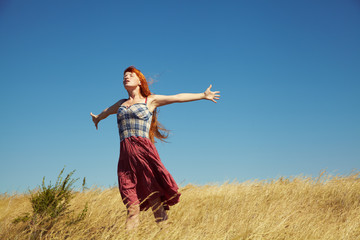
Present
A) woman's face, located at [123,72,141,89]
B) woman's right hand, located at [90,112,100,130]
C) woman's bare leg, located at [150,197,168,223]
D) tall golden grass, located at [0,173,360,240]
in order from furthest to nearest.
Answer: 1. woman's right hand, located at [90,112,100,130]
2. woman's face, located at [123,72,141,89]
3. woman's bare leg, located at [150,197,168,223]
4. tall golden grass, located at [0,173,360,240]

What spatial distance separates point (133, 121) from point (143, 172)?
701 millimetres

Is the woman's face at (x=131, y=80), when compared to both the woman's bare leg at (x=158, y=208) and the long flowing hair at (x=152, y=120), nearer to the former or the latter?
the long flowing hair at (x=152, y=120)

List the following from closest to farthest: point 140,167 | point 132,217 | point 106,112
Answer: point 132,217 → point 140,167 → point 106,112

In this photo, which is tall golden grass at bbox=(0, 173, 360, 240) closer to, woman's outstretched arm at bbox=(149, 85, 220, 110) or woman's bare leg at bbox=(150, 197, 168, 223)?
woman's bare leg at bbox=(150, 197, 168, 223)

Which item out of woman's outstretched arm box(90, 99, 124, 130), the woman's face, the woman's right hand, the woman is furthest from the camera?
the woman's right hand

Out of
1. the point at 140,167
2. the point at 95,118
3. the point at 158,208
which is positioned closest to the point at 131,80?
the point at 95,118

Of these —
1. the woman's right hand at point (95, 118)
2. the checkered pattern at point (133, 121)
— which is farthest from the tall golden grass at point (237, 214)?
the woman's right hand at point (95, 118)

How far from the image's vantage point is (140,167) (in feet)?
13.9

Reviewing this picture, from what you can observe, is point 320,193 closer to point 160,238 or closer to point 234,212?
point 234,212

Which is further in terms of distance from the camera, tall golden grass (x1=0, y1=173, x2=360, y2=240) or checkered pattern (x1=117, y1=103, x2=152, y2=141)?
checkered pattern (x1=117, y1=103, x2=152, y2=141)

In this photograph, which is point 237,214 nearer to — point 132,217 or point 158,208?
point 158,208

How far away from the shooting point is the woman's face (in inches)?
183

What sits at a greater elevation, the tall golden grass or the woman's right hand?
the woman's right hand

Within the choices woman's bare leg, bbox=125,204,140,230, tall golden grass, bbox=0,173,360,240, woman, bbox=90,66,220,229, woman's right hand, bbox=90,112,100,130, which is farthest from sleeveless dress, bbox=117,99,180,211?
woman's right hand, bbox=90,112,100,130
